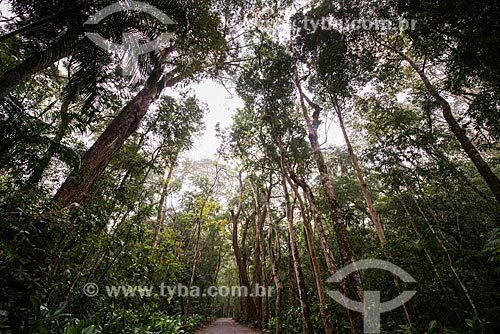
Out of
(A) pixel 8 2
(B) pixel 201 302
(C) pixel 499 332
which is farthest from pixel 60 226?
(B) pixel 201 302

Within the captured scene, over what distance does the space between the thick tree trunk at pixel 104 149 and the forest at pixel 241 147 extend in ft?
0.12

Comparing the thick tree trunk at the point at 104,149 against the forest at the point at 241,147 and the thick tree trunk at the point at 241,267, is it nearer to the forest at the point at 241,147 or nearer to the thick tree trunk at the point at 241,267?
the forest at the point at 241,147

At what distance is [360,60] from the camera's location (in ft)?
24.8

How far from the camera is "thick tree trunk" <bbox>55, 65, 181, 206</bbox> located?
12.7ft

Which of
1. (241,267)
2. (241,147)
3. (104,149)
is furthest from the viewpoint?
(241,267)

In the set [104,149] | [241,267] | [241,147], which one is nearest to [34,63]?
[104,149]

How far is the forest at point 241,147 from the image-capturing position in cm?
311

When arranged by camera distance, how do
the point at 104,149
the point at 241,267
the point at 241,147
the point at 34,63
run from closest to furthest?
the point at 34,63, the point at 104,149, the point at 241,147, the point at 241,267

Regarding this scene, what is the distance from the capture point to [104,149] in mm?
4598

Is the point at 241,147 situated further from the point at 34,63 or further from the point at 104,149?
the point at 34,63

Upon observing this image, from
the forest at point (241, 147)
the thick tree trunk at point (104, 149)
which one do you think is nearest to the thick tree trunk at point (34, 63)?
the forest at point (241, 147)

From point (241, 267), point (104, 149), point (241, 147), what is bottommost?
point (241, 267)

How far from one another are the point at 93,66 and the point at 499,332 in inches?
314

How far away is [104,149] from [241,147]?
284 inches
